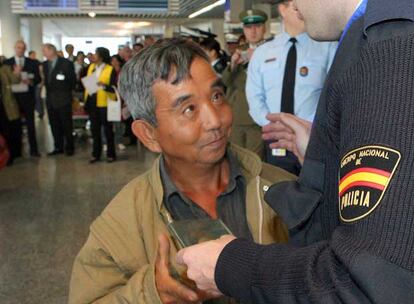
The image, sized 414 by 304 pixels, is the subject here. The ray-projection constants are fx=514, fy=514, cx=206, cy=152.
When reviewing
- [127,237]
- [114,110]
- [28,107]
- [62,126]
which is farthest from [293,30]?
[62,126]

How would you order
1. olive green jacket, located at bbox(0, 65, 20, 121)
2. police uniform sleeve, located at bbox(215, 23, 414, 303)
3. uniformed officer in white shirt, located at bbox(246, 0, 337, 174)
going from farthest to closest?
olive green jacket, located at bbox(0, 65, 20, 121), uniformed officer in white shirt, located at bbox(246, 0, 337, 174), police uniform sleeve, located at bbox(215, 23, 414, 303)

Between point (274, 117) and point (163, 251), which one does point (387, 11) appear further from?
point (274, 117)

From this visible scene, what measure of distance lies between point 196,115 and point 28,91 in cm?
703

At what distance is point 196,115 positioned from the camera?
1562 millimetres

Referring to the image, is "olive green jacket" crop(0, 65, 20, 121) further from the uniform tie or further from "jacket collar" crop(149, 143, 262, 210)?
"jacket collar" crop(149, 143, 262, 210)

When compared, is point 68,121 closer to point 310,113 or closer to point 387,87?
point 310,113

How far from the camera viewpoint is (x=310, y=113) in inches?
143

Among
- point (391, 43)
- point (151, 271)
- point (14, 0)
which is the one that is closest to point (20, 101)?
point (14, 0)

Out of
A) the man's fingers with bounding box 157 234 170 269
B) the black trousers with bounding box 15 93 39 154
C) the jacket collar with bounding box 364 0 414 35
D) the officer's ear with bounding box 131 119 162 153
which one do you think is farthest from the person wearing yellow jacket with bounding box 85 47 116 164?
the jacket collar with bounding box 364 0 414 35

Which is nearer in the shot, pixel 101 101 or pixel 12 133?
pixel 101 101

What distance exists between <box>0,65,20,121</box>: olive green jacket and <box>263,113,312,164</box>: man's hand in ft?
21.4

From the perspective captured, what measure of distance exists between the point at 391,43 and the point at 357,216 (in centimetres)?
25

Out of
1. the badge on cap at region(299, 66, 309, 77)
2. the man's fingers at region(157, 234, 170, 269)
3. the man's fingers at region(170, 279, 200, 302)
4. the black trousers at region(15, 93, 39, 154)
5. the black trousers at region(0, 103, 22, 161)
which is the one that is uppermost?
the badge on cap at region(299, 66, 309, 77)

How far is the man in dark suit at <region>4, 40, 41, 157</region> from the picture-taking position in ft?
26.1
